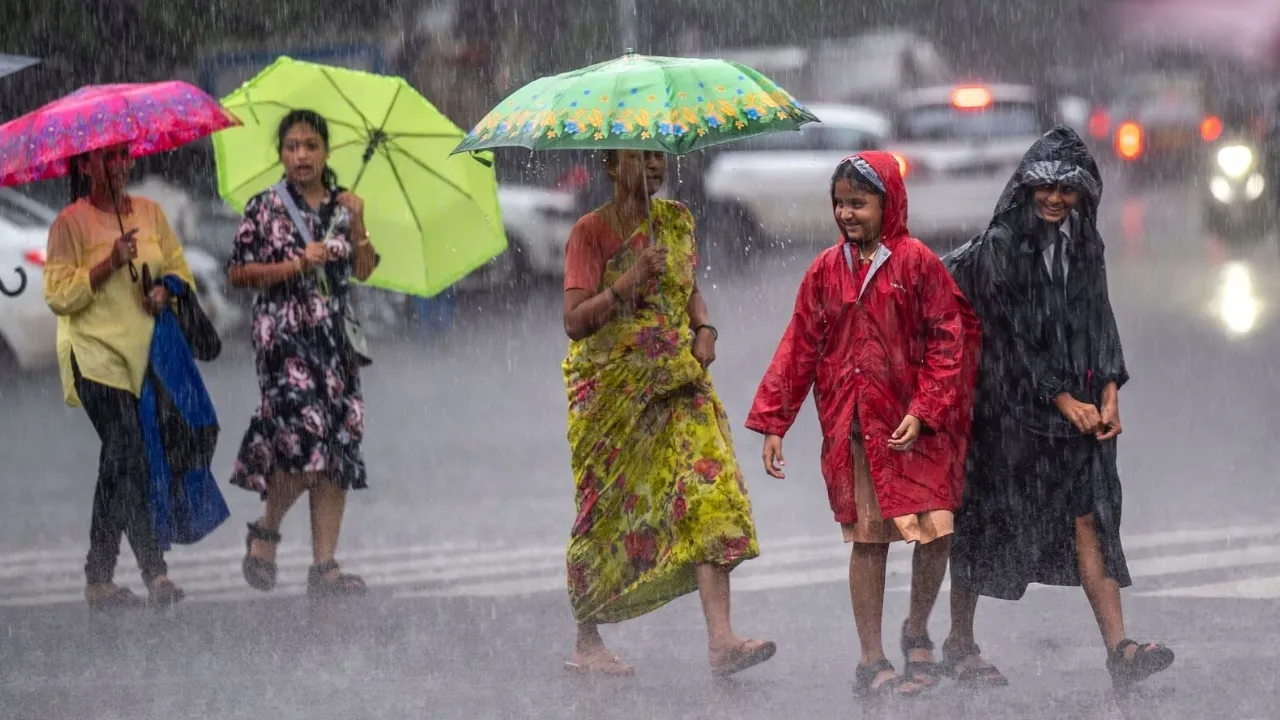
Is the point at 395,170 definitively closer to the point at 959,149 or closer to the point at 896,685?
the point at 896,685

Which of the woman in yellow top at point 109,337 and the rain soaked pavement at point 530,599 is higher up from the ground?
the woman in yellow top at point 109,337

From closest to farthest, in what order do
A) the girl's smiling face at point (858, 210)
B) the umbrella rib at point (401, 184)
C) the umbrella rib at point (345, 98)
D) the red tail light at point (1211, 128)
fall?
1. the girl's smiling face at point (858, 210)
2. the umbrella rib at point (345, 98)
3. the umbrella rib at point (401, 184)
4. the red tail light at point (1211, 128)

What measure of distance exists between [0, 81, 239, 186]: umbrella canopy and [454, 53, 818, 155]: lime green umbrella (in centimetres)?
152

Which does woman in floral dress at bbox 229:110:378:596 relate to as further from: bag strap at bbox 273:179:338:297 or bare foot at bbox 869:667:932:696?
bare foot at bbox 869:667:932:696

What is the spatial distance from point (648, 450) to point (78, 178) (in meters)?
2.63

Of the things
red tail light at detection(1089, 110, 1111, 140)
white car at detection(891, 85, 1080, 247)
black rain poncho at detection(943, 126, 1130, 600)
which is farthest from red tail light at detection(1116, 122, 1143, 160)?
black rain poncho at detection(943, 126, 1130, 600)

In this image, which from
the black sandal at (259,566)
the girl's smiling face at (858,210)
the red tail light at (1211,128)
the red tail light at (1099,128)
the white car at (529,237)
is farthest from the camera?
the red tail light at (1099,128)

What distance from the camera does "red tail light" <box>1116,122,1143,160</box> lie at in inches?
1051

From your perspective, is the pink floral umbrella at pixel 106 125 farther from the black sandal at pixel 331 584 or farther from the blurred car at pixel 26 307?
the blurred car at pixel 26 307

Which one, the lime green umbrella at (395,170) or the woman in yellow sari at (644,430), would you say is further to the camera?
the lime green umbrella at (395,170)

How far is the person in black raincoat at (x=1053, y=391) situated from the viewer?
217 inches

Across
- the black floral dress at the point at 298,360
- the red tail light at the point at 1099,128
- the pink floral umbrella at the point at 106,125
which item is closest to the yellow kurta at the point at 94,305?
the pink floral umbrella at the point at 106,125

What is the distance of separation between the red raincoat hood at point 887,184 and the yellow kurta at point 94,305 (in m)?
2.89

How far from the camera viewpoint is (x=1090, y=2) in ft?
104
